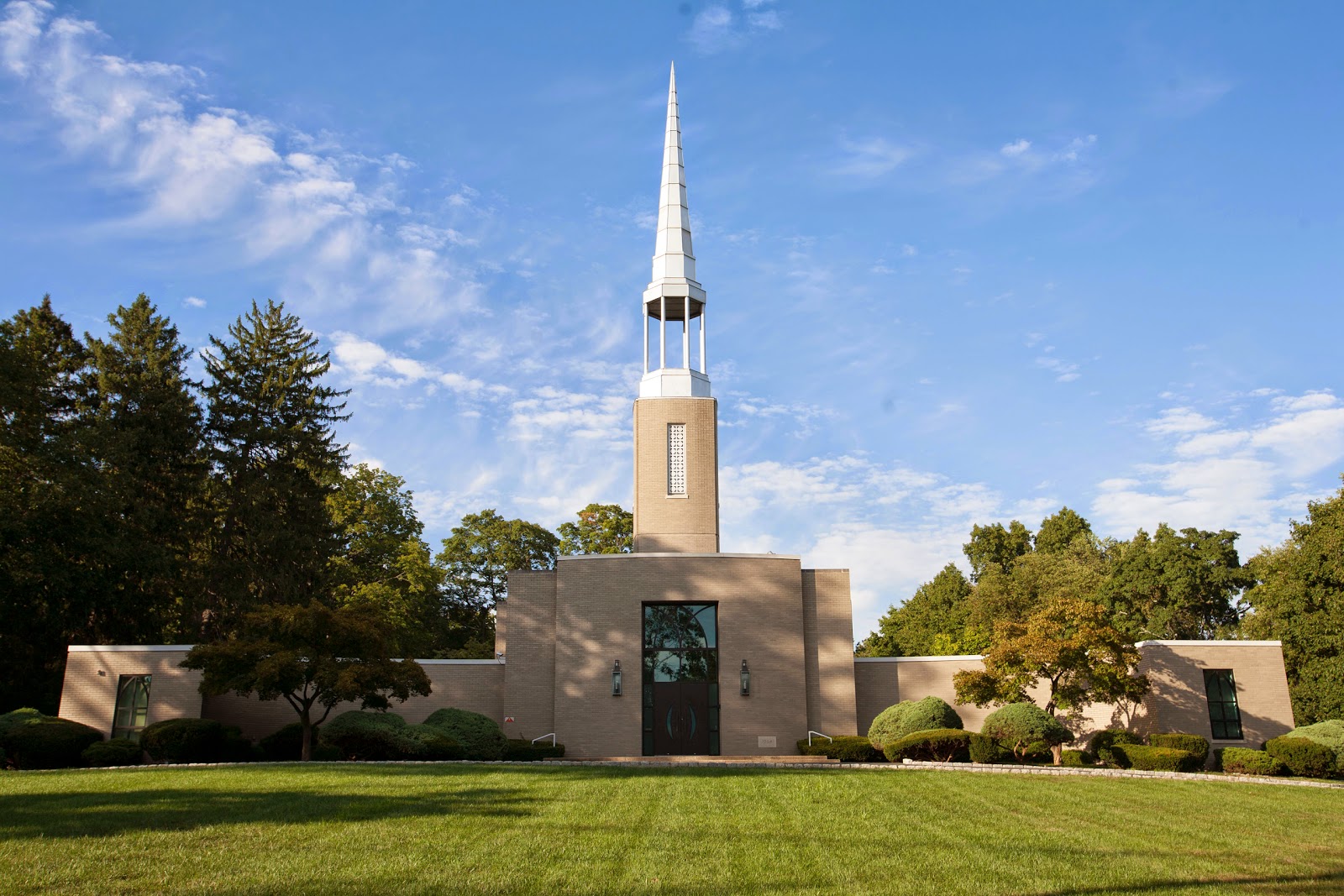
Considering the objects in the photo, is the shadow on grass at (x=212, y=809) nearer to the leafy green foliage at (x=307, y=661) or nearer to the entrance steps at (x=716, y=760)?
the leafy green foliage at (x=307, y=661)

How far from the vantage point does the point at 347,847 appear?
1027 centimetres

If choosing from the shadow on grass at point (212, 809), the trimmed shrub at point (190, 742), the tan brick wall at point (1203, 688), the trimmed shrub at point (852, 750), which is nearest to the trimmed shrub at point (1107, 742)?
Result: the tan brick wall at point (1203, 688)

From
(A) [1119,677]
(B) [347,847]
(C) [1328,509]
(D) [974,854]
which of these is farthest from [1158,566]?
(B) [347,847]

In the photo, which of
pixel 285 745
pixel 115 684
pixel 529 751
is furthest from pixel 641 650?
pixel 115 684

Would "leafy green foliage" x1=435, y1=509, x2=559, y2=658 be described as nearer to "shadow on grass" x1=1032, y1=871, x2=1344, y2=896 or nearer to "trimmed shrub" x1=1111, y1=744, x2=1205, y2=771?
"trimmed shrub" x1=1111, y1=744, x2=1205, y2=771

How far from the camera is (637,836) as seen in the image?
11.3 m

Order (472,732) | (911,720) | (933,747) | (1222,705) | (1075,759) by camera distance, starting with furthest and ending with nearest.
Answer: (1222,705), (911,720), (933,747), (1075,759), (472,732)

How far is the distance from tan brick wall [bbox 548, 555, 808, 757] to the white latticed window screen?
283 cm

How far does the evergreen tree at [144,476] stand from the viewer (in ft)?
117

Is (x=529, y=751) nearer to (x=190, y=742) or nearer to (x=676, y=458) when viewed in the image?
(x=190, y=742)

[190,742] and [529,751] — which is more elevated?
[190,742]

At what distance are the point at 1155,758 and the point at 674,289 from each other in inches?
775

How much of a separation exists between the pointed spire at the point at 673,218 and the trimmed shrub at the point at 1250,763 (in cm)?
2093

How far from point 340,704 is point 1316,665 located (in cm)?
3032
